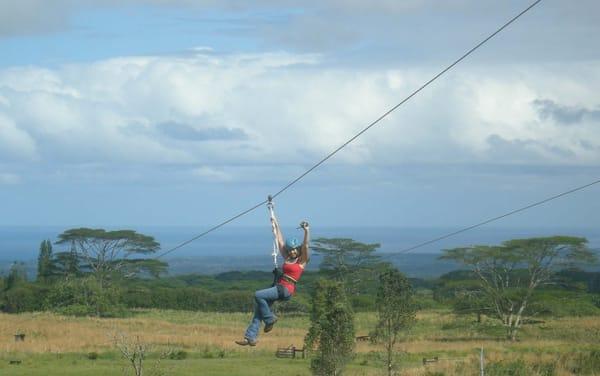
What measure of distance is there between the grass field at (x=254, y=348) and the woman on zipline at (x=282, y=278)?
74.3ft

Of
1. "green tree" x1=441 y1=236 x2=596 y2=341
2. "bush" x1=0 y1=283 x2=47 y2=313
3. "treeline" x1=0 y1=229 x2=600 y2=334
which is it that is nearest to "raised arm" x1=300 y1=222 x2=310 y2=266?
"treeline" x1=0 y1=229 x2=600 y2=334

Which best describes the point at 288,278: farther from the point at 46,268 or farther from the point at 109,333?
the point at 46,268

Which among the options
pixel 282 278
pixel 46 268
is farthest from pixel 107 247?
pixel 282 278

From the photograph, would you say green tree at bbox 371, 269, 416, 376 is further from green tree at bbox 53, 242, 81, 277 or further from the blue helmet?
green tree at bbox 53, 242, 81, 277

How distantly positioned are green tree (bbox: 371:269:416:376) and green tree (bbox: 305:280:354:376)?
2.75 metres

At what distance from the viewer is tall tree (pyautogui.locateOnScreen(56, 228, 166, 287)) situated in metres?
96.4

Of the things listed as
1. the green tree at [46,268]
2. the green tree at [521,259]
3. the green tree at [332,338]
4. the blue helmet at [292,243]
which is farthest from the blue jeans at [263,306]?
the green tree at [46,268]

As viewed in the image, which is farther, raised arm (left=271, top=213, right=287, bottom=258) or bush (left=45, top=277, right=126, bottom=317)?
bush (left=45, top=277, right=126, bottom=317)

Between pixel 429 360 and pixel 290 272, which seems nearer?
pixel 290 272

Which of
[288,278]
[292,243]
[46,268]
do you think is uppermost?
[46,268]

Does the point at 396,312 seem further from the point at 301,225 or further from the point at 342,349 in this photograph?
the point at 301,225

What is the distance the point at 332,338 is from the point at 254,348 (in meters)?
15.7

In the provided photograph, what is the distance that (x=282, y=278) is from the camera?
52.0ft

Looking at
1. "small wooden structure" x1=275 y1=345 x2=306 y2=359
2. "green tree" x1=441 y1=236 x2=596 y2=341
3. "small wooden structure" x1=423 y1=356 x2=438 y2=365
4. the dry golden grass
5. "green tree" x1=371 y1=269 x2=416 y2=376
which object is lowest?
"small wooden structure" x1=423 y1=356 x2=438 y2=365
